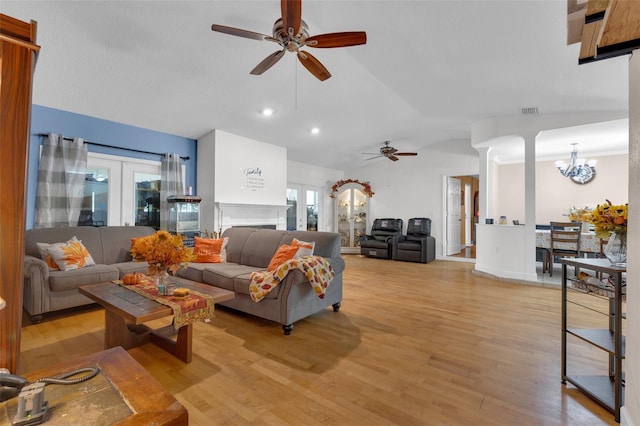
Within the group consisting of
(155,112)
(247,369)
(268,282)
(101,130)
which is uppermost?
(155,112)

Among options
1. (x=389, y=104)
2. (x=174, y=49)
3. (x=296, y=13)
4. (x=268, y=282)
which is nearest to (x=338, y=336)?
(x=268, y=282)

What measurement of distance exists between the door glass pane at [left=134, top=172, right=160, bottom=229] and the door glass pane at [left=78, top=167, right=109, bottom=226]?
1.44 feet

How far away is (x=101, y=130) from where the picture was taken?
452 cm

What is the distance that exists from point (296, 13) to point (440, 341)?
3.02 meters

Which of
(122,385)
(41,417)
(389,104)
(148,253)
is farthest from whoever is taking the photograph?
(389,104)

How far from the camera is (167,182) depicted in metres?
→ 5.25

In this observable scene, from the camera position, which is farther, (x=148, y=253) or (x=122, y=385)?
(x=148, y=253)

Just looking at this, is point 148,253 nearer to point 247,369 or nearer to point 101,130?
point 247,369

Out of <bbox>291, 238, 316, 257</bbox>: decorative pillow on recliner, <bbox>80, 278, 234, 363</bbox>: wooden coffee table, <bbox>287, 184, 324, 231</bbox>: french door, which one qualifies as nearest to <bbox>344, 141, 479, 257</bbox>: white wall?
<bbox>287, 184, 324, 231</bbox>: french door

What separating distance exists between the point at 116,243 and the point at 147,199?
3.83ft

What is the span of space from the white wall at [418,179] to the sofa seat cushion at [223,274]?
559 cm

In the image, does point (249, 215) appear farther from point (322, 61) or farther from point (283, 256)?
point (322, 61)

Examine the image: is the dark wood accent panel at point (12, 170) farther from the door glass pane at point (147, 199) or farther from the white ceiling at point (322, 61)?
the door glass pane at point (147, 199)

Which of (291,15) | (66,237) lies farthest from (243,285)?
(66,237)
